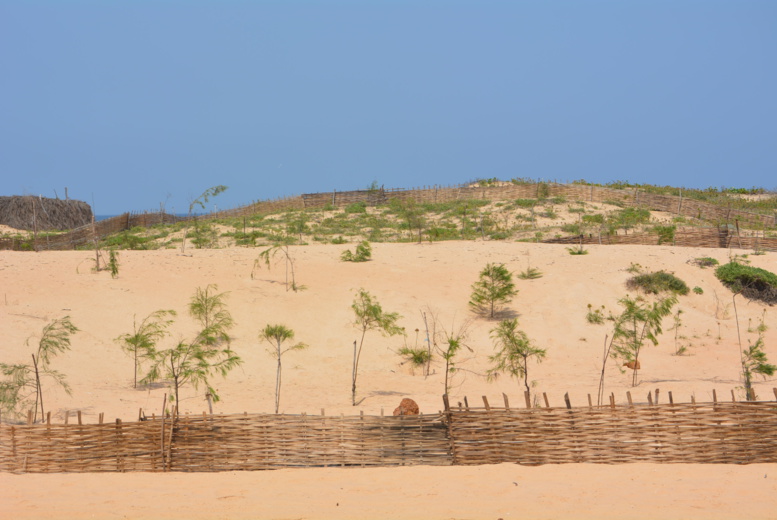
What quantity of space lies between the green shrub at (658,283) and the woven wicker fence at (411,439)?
10.6 meters

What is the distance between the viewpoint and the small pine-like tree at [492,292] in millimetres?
17672

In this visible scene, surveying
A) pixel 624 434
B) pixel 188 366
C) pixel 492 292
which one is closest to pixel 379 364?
pixel 492 292

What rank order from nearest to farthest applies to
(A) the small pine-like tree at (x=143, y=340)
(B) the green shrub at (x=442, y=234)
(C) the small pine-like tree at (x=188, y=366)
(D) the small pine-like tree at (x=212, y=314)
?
(C) the small pine-like tree at (x=188, y=366), (A) the small pine-like tree at (x=143, y=340), (D) the small pine-like tree at (x=212, y=314), (B) the green shrub at (x=442, y=234)

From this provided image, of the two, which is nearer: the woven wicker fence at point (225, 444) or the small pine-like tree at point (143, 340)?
the woven wicker fence at point (225, 444)

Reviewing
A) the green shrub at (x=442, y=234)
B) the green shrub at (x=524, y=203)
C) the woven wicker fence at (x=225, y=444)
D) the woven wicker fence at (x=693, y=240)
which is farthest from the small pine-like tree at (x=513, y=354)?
the green shrub at (x=524, y=203)

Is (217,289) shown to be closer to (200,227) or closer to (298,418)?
(298,418)

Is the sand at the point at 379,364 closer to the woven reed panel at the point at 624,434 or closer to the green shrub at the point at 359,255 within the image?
the woven reed panel at the point at 624,434

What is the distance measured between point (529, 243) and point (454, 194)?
1630 cm

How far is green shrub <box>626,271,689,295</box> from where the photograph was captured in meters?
18.5

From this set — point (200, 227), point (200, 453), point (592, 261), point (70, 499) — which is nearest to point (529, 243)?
point (592, 261)

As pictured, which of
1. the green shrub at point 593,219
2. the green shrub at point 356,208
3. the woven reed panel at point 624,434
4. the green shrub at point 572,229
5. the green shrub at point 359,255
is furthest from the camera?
the green shrub at point 356,208

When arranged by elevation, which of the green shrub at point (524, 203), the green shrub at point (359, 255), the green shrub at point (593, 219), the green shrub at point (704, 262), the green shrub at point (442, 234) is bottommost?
the green shrub at point (704, 262)

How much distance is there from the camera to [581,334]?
16688 millimetres

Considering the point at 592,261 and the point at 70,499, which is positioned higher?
the point at 592,261
